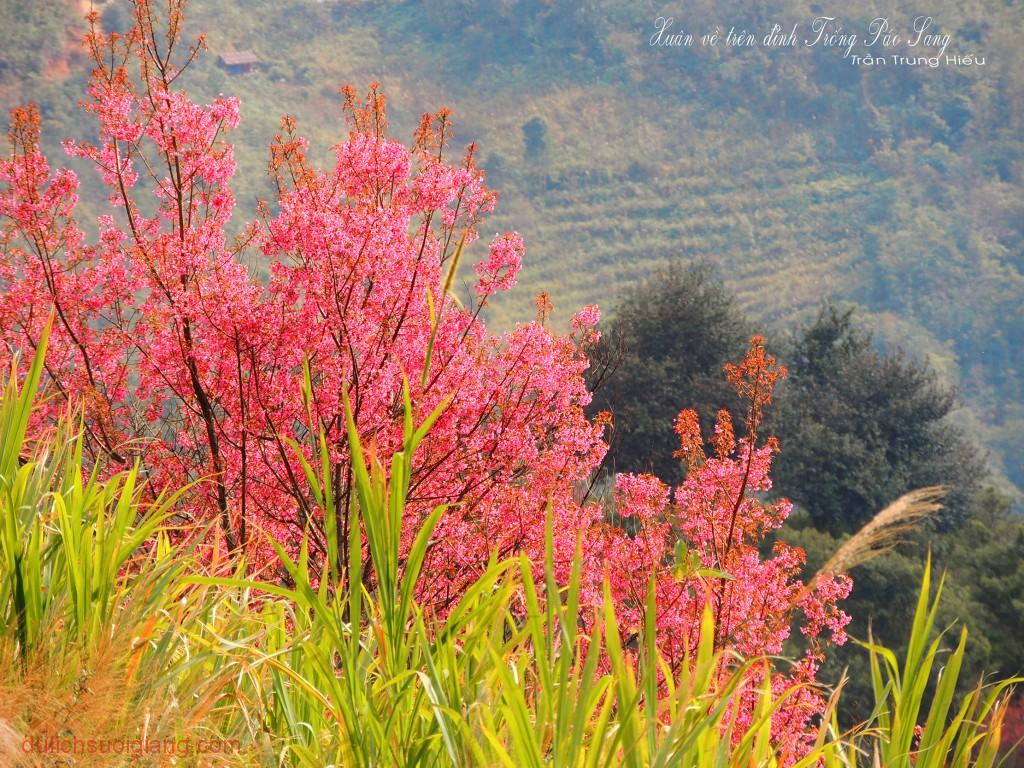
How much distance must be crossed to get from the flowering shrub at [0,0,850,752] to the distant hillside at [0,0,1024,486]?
70904mm

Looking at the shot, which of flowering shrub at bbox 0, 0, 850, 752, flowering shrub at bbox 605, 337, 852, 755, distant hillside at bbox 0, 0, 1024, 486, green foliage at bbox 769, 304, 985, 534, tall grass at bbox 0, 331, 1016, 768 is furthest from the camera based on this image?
distant hillside at bbox 0, 0, 1024, 486

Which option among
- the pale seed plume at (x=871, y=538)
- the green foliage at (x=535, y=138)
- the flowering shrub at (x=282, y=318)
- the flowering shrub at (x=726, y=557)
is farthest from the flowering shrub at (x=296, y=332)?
the green foliage at (x=535, y=138)

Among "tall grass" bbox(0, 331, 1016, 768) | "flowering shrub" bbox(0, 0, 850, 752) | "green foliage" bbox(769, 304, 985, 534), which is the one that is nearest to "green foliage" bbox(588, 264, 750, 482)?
→ "green foliage" bbox(769, 304, 985, 534)

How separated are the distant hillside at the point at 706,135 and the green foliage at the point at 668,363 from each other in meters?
48.4

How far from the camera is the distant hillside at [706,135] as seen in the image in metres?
86.1

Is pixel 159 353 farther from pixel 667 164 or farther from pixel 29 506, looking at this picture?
pixel 667 164

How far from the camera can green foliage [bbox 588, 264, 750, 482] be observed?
88.2 ft

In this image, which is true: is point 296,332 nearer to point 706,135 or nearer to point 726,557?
point 726,557

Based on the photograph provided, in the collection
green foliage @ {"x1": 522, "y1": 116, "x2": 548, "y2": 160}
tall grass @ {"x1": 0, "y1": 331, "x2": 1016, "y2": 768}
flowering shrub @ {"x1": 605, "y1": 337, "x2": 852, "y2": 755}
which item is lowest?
flowering shrub @ {"x1": 605, "y1": 337, "x2": 852, "y2": 755}

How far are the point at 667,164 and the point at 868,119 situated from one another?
23.8m

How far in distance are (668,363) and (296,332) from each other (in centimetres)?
2253

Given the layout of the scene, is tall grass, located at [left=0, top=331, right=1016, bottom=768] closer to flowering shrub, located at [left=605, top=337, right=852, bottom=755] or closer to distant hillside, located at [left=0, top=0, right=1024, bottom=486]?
flowering shrub, located at [left=605, top=337, right=852, bottom=755]

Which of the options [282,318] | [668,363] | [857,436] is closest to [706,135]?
[857,436]

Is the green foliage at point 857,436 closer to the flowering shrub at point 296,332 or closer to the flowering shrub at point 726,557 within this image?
the flowering shrub at point 726,557
